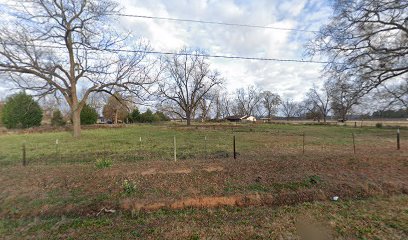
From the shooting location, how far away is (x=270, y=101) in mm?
93562

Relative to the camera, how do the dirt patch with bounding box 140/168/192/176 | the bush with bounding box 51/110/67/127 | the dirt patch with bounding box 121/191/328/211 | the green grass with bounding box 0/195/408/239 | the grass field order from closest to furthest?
the green grass with bounding box 0/195/408/239, the grass field, the dirt patch with bounding box 121/191/328/211, the dirt patch with bounding box 140/168/192/176, the bush with bounding box 51/110/67/127

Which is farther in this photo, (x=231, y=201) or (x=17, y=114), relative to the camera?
(x=17, y=114)

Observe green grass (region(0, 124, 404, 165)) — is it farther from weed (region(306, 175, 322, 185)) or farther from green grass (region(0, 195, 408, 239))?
green grass (region(0, 195, 408, 239))

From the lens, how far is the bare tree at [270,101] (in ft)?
305

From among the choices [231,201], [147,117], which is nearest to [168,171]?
[231,201]

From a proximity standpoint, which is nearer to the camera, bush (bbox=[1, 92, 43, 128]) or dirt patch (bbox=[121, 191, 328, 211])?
dirt patch (bbox=[121, 191, 328, 211])

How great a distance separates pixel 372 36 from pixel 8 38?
27.5 m

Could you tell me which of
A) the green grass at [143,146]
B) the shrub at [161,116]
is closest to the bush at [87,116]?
the green grass at [143,146]

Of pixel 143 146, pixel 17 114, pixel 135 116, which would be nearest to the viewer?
pixel 143 146

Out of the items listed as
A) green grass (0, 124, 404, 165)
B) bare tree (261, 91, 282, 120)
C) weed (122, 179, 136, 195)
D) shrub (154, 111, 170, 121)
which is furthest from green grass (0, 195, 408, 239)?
bare tree (261, 91, 282, 120)

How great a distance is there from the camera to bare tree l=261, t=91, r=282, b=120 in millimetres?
92812

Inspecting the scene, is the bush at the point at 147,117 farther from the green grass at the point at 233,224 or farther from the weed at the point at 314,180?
the weed at the point at 314,180

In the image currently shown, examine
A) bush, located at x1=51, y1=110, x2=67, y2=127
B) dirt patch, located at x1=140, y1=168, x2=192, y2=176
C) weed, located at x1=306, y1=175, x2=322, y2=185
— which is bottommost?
weed, located at x1=306, y1=175, x2=322, y2=185

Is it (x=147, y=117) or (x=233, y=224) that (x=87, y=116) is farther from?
(x=233, y=224)
